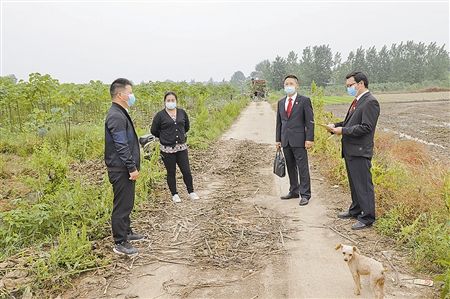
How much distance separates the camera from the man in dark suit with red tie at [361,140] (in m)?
4.35

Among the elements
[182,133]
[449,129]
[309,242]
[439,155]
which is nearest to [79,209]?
[182,133]

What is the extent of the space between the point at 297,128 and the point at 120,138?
108 inches

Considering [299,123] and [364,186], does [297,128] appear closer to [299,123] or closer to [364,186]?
[299,123]

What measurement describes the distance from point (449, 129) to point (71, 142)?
15.4 meters

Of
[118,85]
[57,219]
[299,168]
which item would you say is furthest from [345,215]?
[57,219]

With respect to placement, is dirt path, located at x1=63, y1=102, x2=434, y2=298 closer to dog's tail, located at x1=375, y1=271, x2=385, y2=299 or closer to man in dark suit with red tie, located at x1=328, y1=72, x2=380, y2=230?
dog's tail, located at x1=375, y1=271, x2=385, y2=299

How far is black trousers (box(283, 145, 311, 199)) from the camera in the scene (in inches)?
217

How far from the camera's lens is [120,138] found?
380cm

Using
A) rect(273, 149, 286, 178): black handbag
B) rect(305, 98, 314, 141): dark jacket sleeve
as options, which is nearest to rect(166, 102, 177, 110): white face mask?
rect(273, 149, 286, 178): black handbag

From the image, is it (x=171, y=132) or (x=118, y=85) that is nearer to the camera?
(x=118, y=85)

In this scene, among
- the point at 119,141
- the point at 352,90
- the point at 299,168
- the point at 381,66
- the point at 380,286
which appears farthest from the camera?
the point at 381,66

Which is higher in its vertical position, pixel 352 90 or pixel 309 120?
pixel 352 90

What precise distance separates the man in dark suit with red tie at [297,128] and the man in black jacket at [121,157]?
8.00ft

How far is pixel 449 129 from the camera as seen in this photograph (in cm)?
1603
